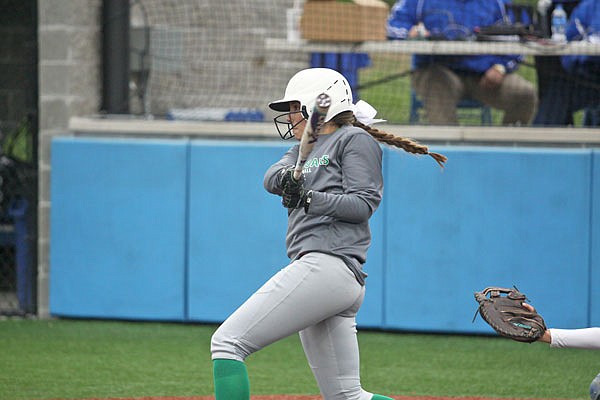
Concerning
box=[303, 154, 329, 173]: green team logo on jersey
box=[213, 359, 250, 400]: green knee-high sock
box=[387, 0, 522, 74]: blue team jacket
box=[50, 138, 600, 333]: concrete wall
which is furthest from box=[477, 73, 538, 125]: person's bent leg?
box=[213, 359, 250, 400]: green knee-high sock

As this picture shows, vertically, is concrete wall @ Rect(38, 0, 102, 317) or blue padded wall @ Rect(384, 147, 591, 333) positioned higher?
concrete wall @ Rect(38, 0, 102, 317)

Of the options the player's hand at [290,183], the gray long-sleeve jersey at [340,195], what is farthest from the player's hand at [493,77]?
the player's hand at [290,183]

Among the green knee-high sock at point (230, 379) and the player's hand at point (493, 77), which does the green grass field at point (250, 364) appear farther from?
the green knee-high sock at point (230, 379)

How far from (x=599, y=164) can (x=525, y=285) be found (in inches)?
37.7

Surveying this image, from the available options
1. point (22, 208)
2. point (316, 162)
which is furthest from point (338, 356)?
point (22, 208)

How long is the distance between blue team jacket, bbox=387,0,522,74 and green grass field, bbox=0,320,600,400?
2.01 m

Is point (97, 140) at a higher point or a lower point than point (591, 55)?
lower

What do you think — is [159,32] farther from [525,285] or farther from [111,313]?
[525,285]

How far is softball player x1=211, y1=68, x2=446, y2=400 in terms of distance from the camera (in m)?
3.69

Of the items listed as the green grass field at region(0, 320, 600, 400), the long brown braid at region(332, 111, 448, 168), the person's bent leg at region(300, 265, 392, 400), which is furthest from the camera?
the green grass field at region(0, 320, 600, 400)

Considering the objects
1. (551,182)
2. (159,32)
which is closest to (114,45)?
(159,32)

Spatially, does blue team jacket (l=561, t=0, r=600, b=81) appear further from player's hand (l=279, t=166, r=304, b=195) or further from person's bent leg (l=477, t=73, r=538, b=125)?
player's hand (l=279, t=166, r=304, b=195)

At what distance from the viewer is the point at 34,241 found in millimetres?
8008

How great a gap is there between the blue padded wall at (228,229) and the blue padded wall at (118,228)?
107 mm
